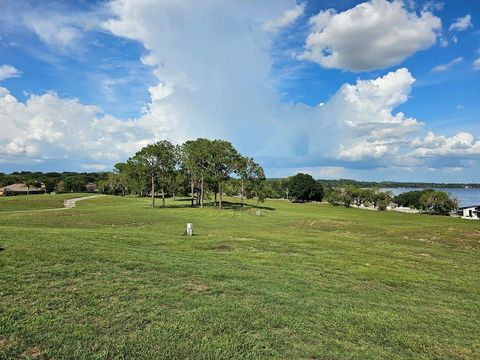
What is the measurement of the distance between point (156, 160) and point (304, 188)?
3510 inches

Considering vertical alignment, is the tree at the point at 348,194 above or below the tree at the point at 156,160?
below

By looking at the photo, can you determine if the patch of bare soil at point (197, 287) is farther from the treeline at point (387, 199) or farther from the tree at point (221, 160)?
the treeline at point (387, 199)

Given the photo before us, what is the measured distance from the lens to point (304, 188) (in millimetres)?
147250

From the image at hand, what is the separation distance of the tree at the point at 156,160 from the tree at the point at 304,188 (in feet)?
279

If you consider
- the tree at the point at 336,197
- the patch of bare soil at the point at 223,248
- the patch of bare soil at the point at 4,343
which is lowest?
the patch of bare soil at the point at 223,248

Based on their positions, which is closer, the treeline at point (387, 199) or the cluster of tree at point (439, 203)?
the cluster of tree at point (439, 203)

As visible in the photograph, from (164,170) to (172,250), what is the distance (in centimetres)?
5710

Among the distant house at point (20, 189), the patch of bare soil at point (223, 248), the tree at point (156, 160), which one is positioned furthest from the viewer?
the distant house at point (20, 189)

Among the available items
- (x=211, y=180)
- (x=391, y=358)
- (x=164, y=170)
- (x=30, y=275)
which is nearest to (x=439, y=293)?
(x=391, y=358)

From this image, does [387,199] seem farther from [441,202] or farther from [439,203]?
[441,202]

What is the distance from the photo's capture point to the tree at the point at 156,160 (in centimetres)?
7000

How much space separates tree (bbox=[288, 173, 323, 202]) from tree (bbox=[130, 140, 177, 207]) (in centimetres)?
8506

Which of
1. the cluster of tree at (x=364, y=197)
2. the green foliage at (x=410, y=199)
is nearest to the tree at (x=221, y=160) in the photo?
the cluster of tree at (x=364, y=197)

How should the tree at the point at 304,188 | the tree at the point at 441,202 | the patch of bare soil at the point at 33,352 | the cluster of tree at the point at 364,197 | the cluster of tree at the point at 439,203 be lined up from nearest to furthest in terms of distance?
the patch of bare soil at the point at 33,352 → the tree at the point at 441,202 → the cluster of tree at the point at 439,203 → the cluster of tree at the point at 364,197 → the tree at the point at 304,188
